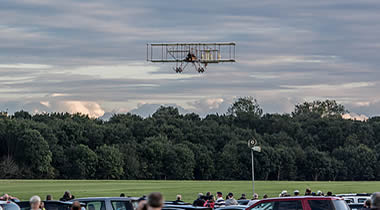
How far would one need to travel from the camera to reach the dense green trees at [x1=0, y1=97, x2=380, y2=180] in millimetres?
117250

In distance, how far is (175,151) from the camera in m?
126

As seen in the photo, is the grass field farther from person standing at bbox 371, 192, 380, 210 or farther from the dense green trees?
person standing at bbox 371, 192, 380, 210

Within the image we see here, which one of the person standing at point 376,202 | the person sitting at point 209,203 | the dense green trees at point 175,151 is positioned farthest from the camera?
the dense green trees at point 175,151

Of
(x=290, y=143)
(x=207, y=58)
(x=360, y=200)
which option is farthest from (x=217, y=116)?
(x=360, y=200)

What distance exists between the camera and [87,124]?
435 feet

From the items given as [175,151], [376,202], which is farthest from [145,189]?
[376,202]

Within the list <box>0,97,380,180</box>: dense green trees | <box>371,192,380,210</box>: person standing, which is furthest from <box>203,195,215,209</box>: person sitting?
<box>0,97,380,180</box>: dense green trees

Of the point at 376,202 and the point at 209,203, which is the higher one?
the point at 376,202

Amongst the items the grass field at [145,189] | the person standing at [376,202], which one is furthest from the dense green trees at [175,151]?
the person standing at [376,202]

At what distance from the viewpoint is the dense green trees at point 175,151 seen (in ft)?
385

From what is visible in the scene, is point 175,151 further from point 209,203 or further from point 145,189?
point 209,203

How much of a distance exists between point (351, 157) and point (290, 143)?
14052 millimetres

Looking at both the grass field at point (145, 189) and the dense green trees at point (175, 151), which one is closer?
the grass field at point (145, 189)

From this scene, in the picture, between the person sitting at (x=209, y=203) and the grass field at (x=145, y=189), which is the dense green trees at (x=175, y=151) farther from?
the person sitting at (x=209, y=203)
